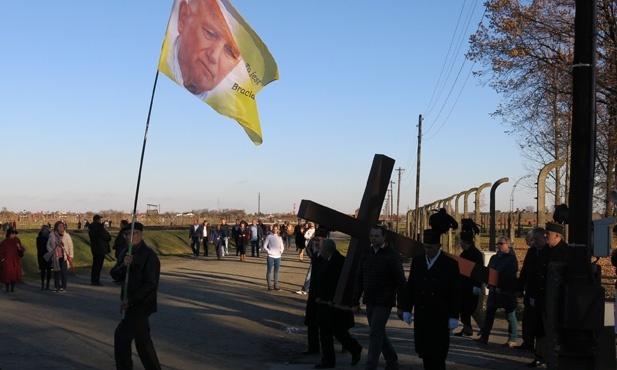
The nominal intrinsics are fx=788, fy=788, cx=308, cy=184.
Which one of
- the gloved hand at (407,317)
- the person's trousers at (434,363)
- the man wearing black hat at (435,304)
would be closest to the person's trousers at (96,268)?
the gloved hand at (407,317)

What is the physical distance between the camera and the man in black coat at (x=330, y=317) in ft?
32.8

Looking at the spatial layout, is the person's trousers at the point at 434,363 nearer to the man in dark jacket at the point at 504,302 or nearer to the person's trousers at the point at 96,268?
the man in dark jacket at the point at 504,302

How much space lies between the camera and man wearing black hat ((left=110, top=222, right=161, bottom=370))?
26.6ft

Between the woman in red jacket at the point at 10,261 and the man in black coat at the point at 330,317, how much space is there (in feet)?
34.3

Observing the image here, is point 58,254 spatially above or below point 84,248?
below

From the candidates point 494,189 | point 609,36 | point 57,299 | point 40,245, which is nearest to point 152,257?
point 494,189

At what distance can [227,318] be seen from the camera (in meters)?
14.7

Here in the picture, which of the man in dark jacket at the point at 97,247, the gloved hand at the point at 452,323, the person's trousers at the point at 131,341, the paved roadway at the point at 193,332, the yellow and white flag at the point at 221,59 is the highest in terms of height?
the yellow and white flag at the point at 221,59

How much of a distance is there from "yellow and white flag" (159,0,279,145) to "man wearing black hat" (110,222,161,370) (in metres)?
1.80

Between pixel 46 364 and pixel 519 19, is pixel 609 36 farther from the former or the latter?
pixel 46 364

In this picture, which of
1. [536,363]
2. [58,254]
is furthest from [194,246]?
[536,363]

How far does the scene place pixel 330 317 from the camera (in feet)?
33.2

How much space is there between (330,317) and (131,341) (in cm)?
291

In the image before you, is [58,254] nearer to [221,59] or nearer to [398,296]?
[221,59]
